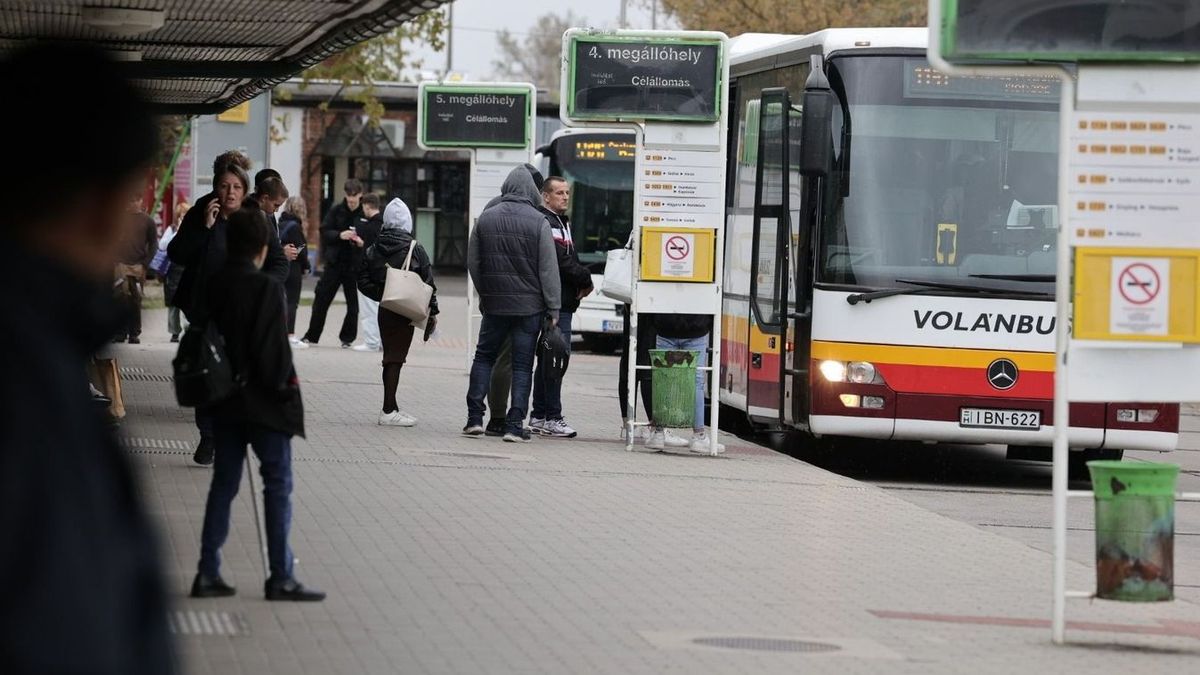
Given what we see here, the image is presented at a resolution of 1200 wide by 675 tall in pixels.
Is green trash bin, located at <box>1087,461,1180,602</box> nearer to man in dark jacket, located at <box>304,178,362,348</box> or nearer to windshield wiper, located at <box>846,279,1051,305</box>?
windshield wiper, located at <box>846,279,1051,305</box>

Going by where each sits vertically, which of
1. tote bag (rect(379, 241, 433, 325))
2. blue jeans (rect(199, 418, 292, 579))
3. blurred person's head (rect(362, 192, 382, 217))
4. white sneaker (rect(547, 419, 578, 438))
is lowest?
white sneaker (rect(547, 419, 578, 438))

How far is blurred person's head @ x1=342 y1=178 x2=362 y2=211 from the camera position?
24609 millimetres

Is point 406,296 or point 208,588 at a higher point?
point 406,296

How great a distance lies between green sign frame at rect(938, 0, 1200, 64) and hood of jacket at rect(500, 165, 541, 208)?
7002mm

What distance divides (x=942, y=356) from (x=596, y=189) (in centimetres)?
1451

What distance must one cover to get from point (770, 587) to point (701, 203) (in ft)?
19.0

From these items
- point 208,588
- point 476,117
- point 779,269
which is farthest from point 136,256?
point 208,588

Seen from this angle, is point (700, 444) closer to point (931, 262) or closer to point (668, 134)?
point (931, 262)

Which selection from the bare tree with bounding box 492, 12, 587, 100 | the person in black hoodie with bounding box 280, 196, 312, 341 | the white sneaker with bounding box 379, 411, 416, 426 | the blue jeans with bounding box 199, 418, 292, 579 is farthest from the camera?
the bare tree with bounding box 492, 12, 587, 100

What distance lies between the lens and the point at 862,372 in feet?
45.6

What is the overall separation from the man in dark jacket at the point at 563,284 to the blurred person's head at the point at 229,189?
345 centimetres

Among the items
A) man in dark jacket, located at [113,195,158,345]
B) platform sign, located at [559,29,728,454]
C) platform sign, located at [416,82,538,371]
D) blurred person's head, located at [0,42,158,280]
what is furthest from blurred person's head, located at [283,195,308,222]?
blurred person's head, located at [0,42,158,280]

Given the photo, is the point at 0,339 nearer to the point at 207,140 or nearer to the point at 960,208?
the point at 960,208

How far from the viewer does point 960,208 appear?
14.0 metres
